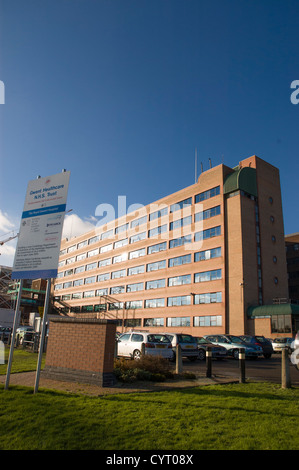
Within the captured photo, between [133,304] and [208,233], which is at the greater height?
[208,233]

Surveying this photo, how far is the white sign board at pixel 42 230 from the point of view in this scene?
842 cm

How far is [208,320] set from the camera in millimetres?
39125

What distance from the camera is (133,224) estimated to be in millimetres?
56875

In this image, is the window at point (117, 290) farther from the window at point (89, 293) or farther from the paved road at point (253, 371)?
the paved road at point (253, 371)

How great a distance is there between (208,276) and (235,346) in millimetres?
19493

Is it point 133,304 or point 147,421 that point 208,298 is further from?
point 147,421

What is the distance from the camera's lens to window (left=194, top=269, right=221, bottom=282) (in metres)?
39.3

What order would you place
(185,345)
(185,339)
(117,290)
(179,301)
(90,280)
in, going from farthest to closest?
(90,280), (117,290), (179,301), (185,339), (185,345)

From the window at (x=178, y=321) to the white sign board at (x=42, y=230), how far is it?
116 feet

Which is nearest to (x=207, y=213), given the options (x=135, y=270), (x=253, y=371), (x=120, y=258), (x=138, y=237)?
(x=138, y=237)

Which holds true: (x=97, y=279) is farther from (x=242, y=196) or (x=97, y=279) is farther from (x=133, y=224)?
(x=242, y=196)

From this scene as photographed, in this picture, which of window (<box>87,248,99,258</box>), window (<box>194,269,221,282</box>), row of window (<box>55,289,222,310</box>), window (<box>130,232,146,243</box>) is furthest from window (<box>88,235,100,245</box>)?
window (<box>194,269,221,282</box>)

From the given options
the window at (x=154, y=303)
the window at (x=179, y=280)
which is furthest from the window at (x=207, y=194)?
the window at (x=154, y=303)

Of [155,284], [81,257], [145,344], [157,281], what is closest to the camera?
[145,344]
